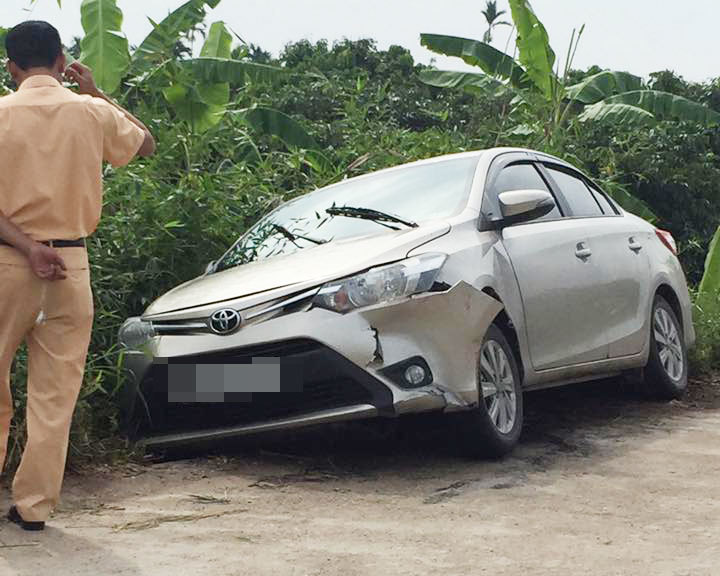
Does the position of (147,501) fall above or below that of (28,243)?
below

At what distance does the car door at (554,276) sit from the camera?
6488mm

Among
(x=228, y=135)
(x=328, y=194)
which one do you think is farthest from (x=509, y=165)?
(x=228, y=135)

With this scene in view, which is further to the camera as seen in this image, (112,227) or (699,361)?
(699,361)

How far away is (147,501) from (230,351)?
740 millimetres

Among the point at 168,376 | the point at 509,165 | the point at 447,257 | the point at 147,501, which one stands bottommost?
the point at 147,501

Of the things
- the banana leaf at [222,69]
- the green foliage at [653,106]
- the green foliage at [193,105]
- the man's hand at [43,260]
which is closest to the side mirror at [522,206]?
the man's hand at [43,260]

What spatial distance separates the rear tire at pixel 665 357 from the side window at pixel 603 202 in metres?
0.60

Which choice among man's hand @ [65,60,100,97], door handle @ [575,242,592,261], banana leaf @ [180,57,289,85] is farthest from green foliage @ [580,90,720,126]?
man's hand @ [65,60,100,97]

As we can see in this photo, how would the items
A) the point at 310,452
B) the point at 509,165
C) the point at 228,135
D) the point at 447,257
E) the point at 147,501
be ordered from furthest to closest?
1. the point at 228,135
2. the point at 509,165
3. the point at 310,452
4. the point at 447,257
5. the point at 147,501

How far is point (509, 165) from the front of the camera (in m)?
7.11

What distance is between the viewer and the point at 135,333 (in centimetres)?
618

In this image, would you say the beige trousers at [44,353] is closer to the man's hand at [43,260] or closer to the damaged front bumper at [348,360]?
the man's hand at [43,260]

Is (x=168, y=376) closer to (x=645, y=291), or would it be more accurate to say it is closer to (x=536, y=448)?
(x=536, y=448)

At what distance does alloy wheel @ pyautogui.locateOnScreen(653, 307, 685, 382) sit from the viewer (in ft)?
26.3
